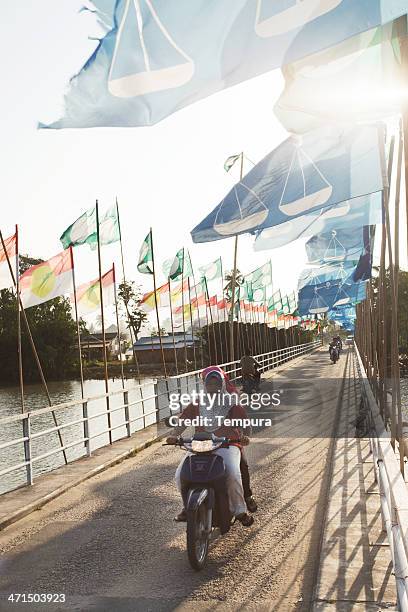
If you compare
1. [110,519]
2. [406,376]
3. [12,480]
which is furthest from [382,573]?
[406,376]

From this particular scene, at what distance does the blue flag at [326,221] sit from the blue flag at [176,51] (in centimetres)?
910

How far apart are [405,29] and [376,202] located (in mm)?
9506

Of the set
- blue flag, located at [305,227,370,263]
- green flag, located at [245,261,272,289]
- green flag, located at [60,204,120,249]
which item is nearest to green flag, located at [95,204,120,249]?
green flag, located at [60,204,120,249]

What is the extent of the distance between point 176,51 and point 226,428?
3792 millimetres

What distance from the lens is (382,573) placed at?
576 centimetres

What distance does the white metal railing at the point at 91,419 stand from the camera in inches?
411

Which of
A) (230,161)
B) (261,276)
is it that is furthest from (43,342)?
(230,161)

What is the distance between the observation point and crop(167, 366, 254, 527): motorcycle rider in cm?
720

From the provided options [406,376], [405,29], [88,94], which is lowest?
[406,376]

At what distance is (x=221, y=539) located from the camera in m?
7.36

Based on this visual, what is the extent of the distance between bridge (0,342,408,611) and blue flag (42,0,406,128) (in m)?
3.39

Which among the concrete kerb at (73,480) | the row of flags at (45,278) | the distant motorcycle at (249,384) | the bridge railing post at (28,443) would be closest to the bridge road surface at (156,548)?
the concrete kerb at (73,480)

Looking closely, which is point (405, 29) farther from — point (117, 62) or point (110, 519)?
point (110, 519)

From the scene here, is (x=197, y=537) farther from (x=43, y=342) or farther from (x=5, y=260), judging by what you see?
(x=43, y=342)
